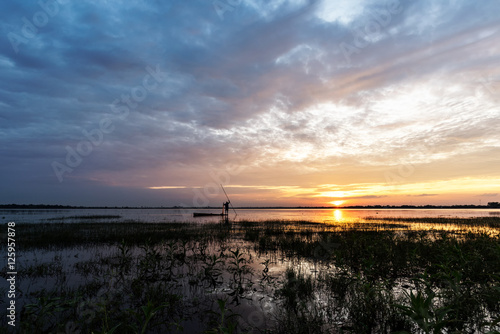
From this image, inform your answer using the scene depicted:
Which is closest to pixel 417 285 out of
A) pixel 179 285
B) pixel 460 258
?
pixel 460 258

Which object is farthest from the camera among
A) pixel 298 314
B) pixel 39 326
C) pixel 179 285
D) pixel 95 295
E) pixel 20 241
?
pixel 20 241

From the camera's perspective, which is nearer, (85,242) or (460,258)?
(460,258)

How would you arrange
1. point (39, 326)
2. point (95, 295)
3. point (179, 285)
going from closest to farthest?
point (39, 326) < point (95, 295) < point (179, 285)

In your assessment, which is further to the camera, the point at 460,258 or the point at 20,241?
the point at 20,241

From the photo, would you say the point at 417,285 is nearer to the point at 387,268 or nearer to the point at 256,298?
the point at 387,268

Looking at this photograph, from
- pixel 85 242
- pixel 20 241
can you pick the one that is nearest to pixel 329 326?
pixel 85 242

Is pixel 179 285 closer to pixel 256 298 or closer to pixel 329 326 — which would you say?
pixel 256 298

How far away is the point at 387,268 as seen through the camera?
9977mm

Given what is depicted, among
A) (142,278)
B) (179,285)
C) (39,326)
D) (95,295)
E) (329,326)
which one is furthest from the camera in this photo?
(142,278)

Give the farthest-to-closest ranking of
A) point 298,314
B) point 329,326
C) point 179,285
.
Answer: point 179,285 → point 298,314 → point 329,326

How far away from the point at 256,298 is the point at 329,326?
102 inches

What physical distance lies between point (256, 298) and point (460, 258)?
22.6 ft

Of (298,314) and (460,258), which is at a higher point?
(460,258)

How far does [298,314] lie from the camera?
21.4ft
